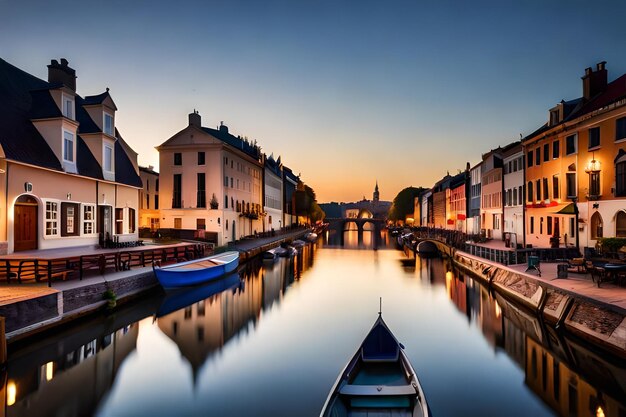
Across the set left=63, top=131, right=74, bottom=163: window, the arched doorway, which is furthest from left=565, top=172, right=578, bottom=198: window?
the arched doorway

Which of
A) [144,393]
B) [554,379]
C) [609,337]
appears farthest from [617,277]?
[144,393]

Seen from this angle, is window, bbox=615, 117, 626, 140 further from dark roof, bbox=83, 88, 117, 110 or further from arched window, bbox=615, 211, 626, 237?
dark roof, bbox=83, 88, 117, 110

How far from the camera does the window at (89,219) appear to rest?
969 inches

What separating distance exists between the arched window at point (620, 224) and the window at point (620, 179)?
108 cm

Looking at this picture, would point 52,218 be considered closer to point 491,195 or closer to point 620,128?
point 620,128

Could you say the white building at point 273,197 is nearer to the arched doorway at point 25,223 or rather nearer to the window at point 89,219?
the window at point 89,219

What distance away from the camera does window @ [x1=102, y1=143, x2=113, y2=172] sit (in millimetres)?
26469

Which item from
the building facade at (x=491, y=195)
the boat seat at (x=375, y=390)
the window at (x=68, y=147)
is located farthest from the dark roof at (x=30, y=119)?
the building facade at (x=491, y=195)

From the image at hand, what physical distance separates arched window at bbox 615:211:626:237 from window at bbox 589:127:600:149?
181 inches

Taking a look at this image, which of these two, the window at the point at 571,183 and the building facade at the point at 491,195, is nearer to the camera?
the window at the point at 571,183

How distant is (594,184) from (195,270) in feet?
81.8

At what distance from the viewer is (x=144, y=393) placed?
38.7 ft

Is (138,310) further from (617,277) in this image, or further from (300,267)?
(300,267)

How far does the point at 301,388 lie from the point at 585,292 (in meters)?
11.4
